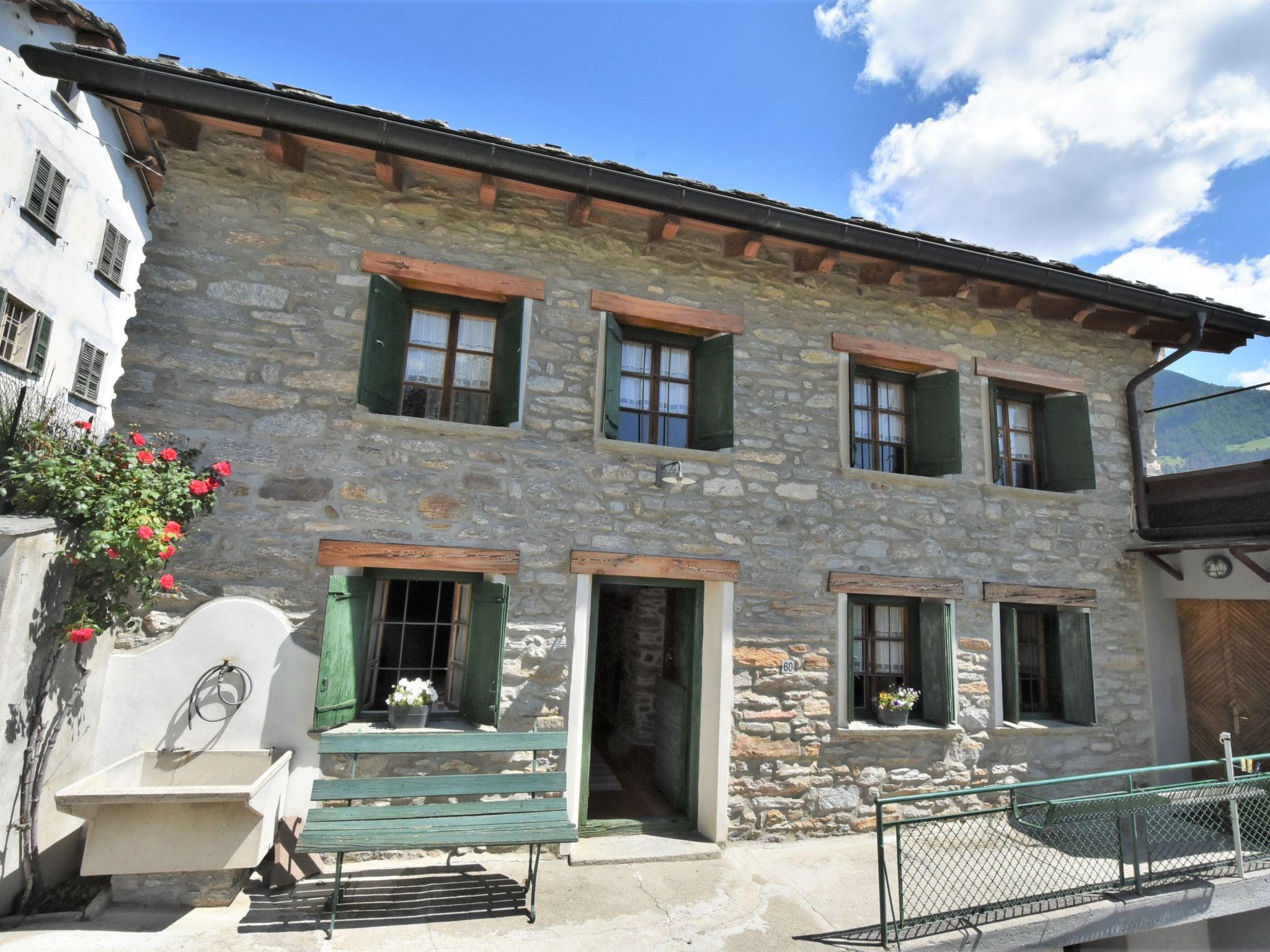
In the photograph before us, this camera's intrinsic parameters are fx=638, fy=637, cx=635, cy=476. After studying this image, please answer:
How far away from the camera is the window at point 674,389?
593 cm

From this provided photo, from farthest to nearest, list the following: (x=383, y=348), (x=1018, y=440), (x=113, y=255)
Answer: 1. (x=113, y=255)
2. (x=1018, y=440)
3. (x=383, y=348)

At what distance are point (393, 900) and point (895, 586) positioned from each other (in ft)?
15.8

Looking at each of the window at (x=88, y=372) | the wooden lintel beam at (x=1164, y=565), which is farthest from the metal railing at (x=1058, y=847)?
the window at (x=88, y=372)

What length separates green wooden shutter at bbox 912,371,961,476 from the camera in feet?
21.5

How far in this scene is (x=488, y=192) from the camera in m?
5.32

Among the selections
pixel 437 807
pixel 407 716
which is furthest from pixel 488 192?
pixel 437 807

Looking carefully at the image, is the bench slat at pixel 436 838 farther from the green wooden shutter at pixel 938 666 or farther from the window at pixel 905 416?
the window at pixel 905 416

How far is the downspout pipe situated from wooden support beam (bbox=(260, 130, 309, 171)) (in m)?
8.82

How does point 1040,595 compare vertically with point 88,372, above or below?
below

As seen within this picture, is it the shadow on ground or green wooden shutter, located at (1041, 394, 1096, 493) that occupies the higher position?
green wooden shutter, located at (1041, 394, 1096, 493)

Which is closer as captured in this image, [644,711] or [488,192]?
[488,192]

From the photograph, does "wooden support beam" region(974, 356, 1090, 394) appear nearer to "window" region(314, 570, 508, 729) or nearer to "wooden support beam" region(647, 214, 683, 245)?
"wooden support beam" region(647, 214, 683, 245)

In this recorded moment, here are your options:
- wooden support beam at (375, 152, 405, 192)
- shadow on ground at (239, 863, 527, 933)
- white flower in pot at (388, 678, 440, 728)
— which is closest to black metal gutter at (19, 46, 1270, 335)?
wooden support beam at (375, 152, 405, 192)

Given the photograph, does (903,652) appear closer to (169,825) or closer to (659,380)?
(659,380)
